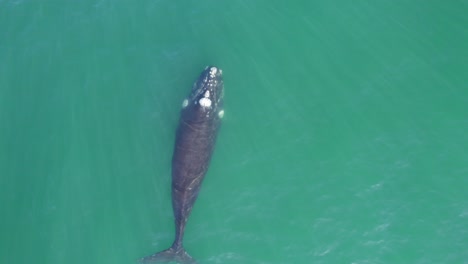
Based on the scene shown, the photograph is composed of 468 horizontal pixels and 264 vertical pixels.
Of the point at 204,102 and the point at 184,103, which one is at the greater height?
the point at 204,102

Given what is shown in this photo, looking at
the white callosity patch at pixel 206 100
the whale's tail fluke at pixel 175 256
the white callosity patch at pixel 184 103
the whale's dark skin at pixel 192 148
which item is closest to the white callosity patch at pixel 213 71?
the whale's dark skin at pixel 192 148

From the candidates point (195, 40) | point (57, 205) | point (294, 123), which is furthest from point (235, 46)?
point (57, 205)

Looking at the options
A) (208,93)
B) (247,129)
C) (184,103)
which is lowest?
(247,129)

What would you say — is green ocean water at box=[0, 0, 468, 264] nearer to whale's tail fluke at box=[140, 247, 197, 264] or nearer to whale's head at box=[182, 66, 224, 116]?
whale's tail fluke at box=[140, 247, 197, 264]

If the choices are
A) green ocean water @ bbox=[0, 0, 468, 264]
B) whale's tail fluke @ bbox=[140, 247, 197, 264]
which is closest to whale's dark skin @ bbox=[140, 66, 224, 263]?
whale's tail fluke @ bbox=[140, 247, 197, 264]

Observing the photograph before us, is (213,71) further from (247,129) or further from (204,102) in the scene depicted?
(247,129)

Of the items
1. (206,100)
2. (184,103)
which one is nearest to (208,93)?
(206,100)

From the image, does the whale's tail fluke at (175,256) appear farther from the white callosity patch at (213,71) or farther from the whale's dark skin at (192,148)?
the white callosity patch at (213,71)
